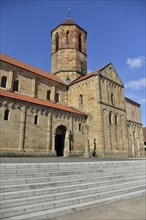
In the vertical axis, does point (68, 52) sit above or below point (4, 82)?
above

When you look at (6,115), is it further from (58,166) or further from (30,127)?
(58,166)

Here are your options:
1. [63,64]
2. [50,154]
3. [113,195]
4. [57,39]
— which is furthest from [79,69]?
[113,195]

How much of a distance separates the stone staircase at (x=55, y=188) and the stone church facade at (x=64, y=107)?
10.00 metres

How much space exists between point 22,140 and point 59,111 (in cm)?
613

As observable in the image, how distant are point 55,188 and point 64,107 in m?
18.1

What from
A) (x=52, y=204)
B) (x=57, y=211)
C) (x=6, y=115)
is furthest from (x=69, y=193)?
(x=6, y=115)

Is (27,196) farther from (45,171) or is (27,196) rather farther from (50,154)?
(50,154)

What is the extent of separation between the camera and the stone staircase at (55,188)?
5.12 m

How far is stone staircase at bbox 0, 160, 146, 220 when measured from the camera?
5125mm

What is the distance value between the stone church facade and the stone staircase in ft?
32.8

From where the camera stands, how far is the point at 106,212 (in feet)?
18.7

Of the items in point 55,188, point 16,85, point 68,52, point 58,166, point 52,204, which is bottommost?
point 52,204

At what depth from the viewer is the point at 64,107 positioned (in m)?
24.0

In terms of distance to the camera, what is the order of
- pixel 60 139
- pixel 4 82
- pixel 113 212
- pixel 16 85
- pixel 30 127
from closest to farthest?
pixel 113 212 < pixel 30 127 < pixel 4 82 < pixel 60 139 < pixel 16 85
